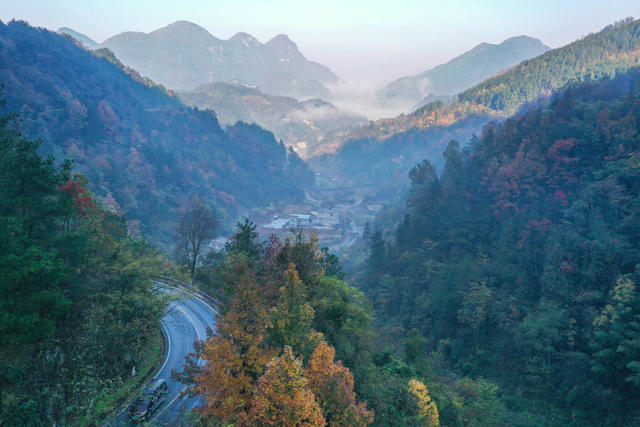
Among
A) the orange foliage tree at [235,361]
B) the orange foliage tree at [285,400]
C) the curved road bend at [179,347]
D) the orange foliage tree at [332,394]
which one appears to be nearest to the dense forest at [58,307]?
the curved road bend at [179,347]

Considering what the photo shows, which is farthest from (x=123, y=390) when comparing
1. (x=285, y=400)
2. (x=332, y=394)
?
(x=332, y=394)

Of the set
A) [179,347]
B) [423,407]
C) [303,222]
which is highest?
[179,347]

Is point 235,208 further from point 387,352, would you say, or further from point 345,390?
point 345,390

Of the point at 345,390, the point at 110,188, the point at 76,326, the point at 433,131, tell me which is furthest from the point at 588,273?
the point at 433,131

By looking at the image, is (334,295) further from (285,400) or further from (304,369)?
(285,400)

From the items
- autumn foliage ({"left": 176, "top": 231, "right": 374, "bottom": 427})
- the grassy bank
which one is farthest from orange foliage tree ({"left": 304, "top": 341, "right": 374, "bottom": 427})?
the grassy bank

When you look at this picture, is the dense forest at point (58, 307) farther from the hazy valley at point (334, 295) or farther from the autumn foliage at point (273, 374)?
the autumn foliage at point (273, 374)
